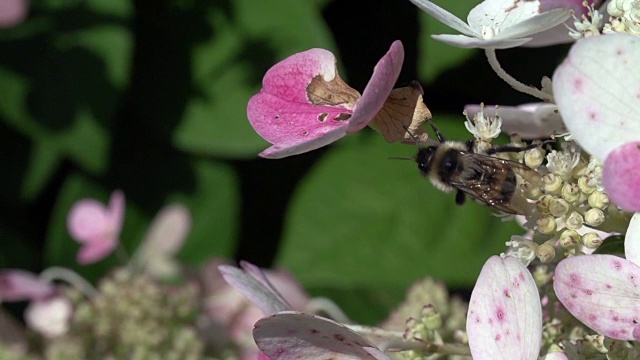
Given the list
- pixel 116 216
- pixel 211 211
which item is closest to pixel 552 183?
pixel 116 216

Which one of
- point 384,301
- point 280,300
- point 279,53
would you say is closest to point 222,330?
point 384,301

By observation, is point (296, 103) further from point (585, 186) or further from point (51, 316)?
point (51, 316)

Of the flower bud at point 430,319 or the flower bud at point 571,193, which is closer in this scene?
the flower bud at point 571,193

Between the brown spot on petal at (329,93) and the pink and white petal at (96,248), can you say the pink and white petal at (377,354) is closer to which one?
the brown spot on petal at (329,93)

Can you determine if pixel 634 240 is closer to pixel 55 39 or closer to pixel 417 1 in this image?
pixel 417 1

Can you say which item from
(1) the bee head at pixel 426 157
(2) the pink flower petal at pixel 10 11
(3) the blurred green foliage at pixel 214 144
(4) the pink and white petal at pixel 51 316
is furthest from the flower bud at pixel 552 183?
(2) the pink flower petal at pixel 10 11
